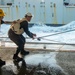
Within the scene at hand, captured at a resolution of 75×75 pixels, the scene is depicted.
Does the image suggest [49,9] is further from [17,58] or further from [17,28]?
[17,58]

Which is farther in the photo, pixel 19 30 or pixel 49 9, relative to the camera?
pixel 49 9

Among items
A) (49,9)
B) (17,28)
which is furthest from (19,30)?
(49,9)

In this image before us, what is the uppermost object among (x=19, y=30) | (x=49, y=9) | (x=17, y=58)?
(x=19, y=30)

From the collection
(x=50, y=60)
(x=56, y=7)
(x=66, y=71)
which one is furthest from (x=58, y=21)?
(x=66, y=71)

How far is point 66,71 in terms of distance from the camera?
6887 millimetres

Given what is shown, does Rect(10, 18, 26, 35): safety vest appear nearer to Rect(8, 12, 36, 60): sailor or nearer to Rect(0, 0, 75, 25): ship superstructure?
Rect(8, 12, 36, 60): sailor

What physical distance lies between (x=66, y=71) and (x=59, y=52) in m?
2.61

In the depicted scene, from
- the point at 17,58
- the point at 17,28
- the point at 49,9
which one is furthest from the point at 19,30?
the point at 49,9

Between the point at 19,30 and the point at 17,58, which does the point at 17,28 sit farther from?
the point at 17,58

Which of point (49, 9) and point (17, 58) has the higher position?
point (49, 9)

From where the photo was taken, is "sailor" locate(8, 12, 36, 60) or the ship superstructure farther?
the ship superstructure

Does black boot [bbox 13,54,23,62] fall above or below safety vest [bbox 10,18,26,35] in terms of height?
below

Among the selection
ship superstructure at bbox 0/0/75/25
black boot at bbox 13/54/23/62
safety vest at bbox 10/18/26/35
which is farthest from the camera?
ship superstructure at bbox 0/0/75/25

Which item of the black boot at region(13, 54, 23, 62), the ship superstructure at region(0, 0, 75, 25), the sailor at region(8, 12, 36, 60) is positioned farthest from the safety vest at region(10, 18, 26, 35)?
the ship superstructure at region(0, 0, 75, 25)
